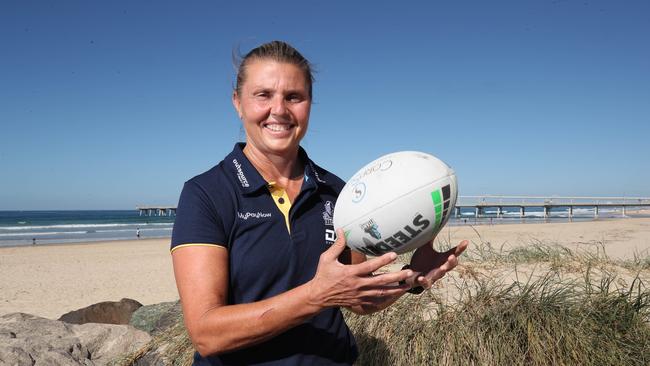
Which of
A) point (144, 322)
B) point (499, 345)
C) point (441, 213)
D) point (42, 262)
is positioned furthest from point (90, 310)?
point (42, 262)

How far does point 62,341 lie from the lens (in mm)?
4918


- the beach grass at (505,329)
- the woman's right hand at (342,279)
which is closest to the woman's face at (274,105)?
the woman's right hand at (342,279)

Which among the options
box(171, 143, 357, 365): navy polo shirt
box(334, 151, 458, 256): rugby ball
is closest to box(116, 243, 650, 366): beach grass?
box(334, 151, 458, 256): rugby ball

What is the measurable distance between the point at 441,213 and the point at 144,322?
523 cm

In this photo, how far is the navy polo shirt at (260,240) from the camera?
5.97 ft

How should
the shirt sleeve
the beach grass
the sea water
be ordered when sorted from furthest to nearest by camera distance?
1. the sea water
2. the beach grass
3. the shirt sleeve

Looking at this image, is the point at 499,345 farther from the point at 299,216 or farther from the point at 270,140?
the point at 270,140

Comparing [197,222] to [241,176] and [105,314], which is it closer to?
[241,176]

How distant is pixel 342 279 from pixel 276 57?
0.99 metres

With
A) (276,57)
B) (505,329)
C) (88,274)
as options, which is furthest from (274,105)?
(88,274)

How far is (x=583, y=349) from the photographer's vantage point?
11.8 feet

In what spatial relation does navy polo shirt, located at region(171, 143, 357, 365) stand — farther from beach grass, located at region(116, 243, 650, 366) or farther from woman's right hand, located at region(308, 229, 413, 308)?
beach grass, located at region(116, 243, 650, 366)

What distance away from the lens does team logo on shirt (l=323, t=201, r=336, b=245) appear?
7.00ft

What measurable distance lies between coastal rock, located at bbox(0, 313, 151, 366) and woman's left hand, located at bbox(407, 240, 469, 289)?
150 inches
